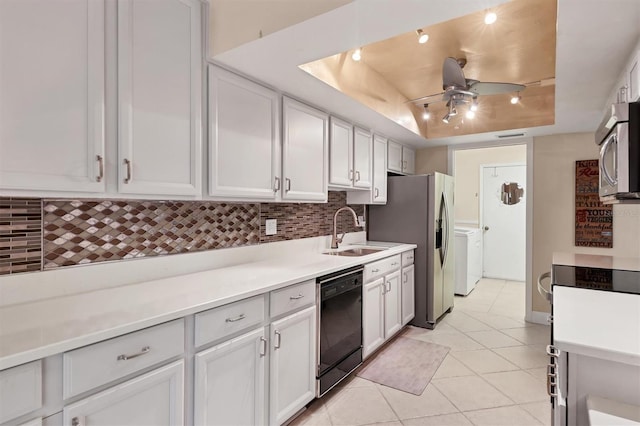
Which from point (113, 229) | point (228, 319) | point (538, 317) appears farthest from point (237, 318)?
point (538, 317)

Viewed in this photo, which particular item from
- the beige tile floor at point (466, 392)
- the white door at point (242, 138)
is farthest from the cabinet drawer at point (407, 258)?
the white door at point (242, 138)

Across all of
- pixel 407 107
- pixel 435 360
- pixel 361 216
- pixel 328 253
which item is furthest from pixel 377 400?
pixel 407 107

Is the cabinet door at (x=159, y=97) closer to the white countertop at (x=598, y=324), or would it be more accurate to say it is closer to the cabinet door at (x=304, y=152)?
the cabinet door at (x=304, y=152)

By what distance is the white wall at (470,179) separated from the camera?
20.0ft

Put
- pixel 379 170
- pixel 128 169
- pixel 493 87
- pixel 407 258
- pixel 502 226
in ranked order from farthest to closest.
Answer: pixel 502 226, pixel 379 170, pixel 407 258, pixel 493 87, pixel 128 169

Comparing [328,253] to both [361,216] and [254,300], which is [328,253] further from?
[254,300]

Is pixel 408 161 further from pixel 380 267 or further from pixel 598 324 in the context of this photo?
pixel 598 324

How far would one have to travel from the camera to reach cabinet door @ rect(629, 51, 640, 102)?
1592mm

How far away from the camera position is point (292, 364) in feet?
6.40

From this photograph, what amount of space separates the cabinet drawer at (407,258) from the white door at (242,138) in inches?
69.3

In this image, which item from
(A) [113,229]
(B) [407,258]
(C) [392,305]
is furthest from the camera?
(B) [407,258]

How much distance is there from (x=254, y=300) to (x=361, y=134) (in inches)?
83.7

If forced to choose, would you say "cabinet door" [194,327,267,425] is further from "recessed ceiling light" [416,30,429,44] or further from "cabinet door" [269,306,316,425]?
"recessed ceiling light" [416,30,429,44]

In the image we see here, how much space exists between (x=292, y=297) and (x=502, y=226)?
18.0 ft
